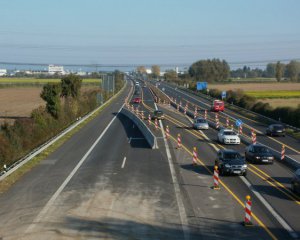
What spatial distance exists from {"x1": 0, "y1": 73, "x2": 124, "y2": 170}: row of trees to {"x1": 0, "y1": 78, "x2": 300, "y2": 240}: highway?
8.01 ft

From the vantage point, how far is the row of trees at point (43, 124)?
33025 mm

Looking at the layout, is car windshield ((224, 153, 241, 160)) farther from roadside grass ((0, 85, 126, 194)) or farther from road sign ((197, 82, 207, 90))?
road sign ((197, 82, 207, 90))

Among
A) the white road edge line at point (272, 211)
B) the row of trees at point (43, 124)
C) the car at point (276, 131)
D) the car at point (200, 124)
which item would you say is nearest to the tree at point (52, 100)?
the row of trees at point (43, 124)

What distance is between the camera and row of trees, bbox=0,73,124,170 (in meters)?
33.0

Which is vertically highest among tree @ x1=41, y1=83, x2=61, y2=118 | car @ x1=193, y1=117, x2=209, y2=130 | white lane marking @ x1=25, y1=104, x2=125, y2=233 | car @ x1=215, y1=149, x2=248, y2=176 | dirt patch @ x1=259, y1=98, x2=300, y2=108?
tree @ x1=41, y1=83, x2=61, y2=118

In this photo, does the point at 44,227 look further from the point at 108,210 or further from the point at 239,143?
the point at 239,143

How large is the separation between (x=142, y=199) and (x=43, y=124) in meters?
24.1

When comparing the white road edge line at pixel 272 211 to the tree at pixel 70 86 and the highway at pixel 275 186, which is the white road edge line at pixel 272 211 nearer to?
the highway at pixel 275 186

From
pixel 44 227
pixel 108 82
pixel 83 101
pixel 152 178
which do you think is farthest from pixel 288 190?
pixel 108 82

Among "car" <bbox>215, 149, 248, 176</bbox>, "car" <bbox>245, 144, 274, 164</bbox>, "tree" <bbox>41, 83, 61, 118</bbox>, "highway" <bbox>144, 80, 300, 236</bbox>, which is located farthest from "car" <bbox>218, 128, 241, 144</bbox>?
"tree" <bbox>41, 83, 61, 118</bbox>

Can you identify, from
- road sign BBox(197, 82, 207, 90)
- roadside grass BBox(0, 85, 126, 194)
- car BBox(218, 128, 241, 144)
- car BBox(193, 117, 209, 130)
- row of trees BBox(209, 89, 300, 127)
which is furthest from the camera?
road sign BBox(197, 82, 207, 90)

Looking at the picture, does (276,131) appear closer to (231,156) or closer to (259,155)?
(259,155)

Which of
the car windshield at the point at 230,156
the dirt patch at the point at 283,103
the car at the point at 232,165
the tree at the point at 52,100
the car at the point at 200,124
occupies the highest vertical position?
the tree at the point at 52,100

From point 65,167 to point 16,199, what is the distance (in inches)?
317
